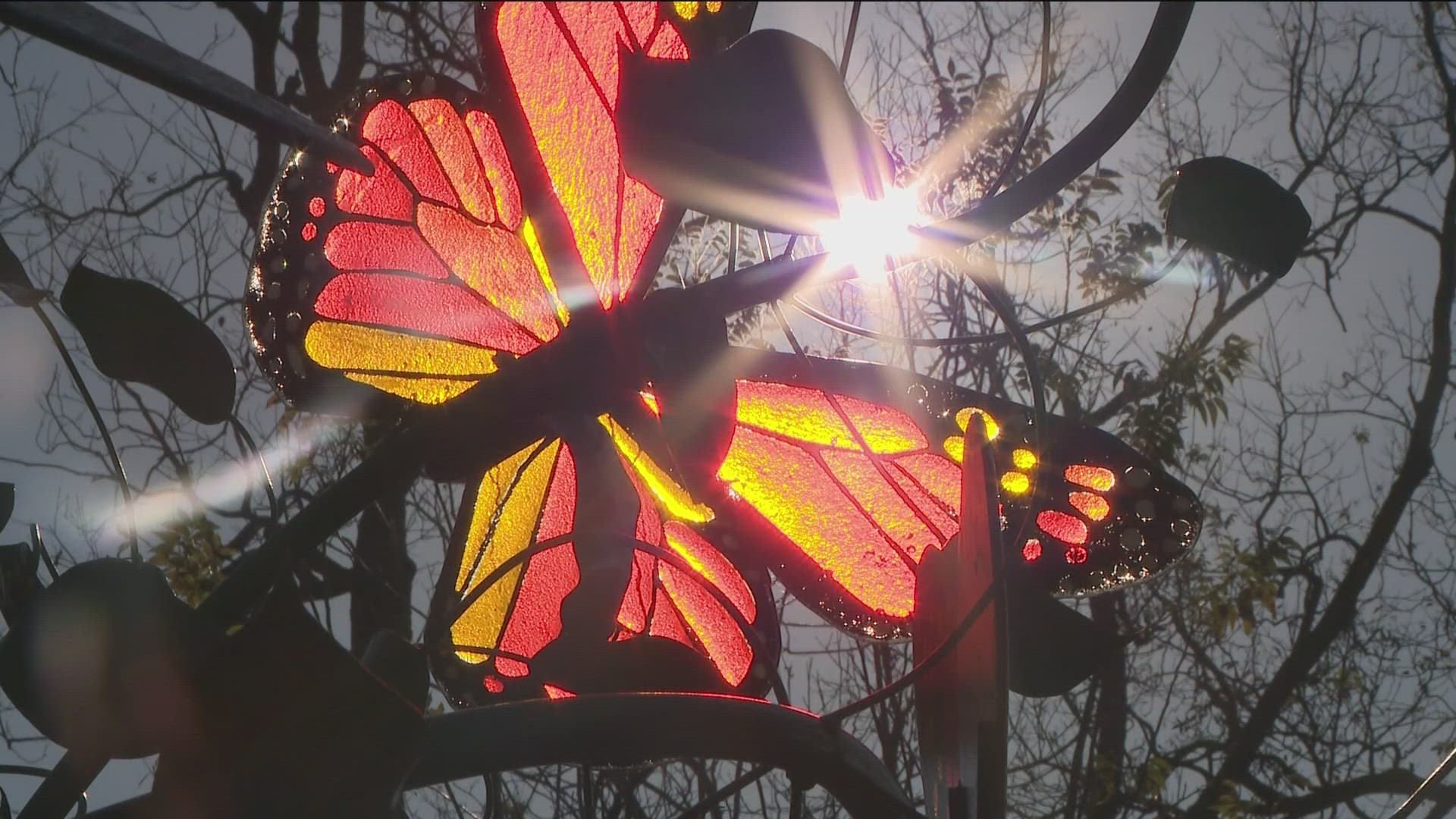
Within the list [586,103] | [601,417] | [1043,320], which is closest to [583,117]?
[586,103]

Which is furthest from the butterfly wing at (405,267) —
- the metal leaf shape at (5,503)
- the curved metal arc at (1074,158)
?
the curved metal arc at (1074,158)

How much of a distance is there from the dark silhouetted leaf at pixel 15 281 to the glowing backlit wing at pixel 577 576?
A: 217mm

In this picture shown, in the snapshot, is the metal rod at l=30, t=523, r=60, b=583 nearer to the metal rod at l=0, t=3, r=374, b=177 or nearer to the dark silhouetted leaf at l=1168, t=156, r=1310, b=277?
the metal rod at l=0, t=3, r=374, b=177

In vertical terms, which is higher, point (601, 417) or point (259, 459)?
point (601, 417)

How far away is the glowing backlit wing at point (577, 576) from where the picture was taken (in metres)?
0.59

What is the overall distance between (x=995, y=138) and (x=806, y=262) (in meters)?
2.66

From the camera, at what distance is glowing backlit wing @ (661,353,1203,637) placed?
3.04 ft

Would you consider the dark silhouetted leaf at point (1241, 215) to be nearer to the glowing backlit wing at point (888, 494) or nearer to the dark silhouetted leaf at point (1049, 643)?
the dark silhouetted leaf at point (1049, 643)

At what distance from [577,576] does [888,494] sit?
517 millimetres

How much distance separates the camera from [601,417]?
600mm

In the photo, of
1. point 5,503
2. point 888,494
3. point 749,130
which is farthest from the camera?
point 888,494

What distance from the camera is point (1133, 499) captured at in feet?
3.07

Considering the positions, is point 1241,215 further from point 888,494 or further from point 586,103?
point 888,494

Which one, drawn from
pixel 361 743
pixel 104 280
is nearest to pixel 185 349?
pixel 104 280
